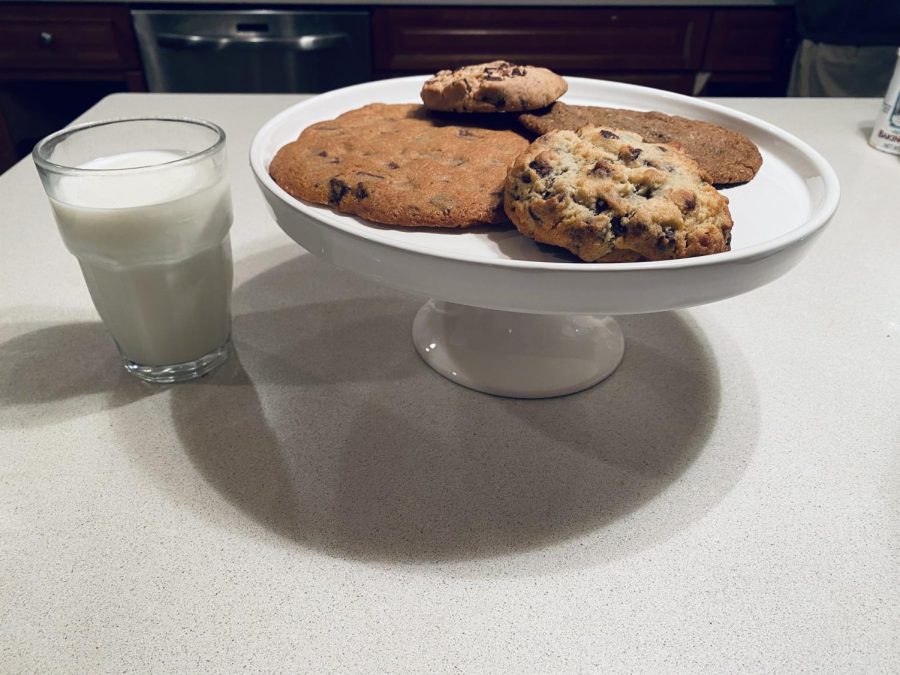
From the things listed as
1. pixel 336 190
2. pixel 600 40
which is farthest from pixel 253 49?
pixel 336 190

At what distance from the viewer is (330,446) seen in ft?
1.96

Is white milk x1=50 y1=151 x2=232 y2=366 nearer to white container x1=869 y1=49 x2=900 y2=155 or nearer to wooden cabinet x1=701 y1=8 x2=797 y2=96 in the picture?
white container x1=869 y1=49 x2=900 y2=155

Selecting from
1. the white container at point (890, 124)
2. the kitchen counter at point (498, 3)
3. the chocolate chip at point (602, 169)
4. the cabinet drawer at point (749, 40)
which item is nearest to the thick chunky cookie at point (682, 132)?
the chocolate chip at point (602, 169)

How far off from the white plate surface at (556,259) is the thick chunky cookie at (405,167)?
0.02 metres

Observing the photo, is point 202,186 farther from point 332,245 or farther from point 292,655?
point 292,655

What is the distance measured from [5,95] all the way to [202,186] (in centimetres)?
208

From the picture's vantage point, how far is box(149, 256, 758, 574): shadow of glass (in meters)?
0.52

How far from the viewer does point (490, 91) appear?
70 cm

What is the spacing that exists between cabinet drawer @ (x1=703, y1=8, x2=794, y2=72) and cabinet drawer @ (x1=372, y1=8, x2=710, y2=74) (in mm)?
48

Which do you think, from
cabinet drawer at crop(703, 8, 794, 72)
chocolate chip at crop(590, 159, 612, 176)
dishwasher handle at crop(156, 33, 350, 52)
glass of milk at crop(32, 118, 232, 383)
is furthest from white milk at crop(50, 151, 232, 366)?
cabinet drawer at crop(703, 8, 794, 72)

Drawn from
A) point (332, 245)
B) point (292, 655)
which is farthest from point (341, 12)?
point (292, 655)

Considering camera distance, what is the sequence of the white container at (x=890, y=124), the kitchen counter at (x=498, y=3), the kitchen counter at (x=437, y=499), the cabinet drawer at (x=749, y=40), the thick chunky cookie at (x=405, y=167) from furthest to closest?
the cabinet drawer at (x=749, y=40) → the kitchen counter at (x=498, y=3) → the white container at (x=890, y=124) → the thick chunky cookie at (x=405, y=167) → the kitchen counter at (x=437, y=499)

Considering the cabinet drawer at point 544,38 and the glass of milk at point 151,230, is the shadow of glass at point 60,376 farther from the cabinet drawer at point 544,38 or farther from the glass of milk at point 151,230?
the cabinet drawer at point 544,38

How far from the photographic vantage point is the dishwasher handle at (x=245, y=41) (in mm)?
1972
